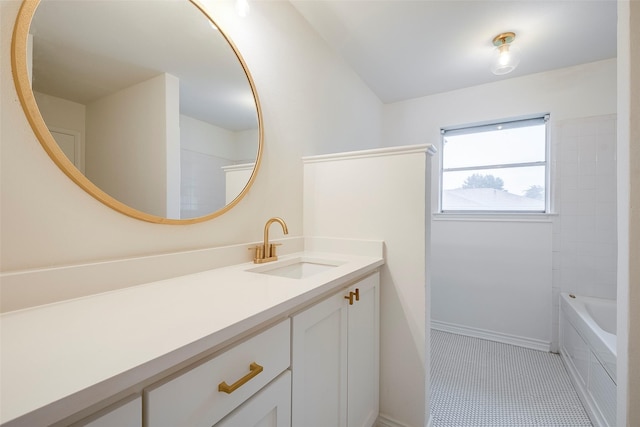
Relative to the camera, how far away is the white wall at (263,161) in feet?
2.32

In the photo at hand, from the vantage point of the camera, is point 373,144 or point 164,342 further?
point 373,144

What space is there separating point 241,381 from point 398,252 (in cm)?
103

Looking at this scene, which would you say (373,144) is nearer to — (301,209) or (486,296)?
(301,209)

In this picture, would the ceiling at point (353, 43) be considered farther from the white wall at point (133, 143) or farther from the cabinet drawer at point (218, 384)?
the cabinet drawer at point (218, 384)

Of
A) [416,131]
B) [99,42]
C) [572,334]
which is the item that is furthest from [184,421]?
[416,131]

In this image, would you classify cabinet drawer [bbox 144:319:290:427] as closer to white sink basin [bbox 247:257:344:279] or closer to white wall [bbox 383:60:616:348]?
white sink basin [bbox 247:257:344:279]

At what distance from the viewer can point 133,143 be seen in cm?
96

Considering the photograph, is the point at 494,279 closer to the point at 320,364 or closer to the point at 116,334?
the point at 320,364

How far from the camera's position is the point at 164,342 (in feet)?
1.72

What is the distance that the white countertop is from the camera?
0.39 metres

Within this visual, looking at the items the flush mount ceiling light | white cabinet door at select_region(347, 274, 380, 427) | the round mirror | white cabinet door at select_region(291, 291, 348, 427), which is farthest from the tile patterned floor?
the flush mount ceiling light

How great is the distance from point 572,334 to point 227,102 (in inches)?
111

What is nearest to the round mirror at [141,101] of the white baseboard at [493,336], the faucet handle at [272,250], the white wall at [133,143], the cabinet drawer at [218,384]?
the white wall at [133,143]

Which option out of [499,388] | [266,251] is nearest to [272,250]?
[266,251]
